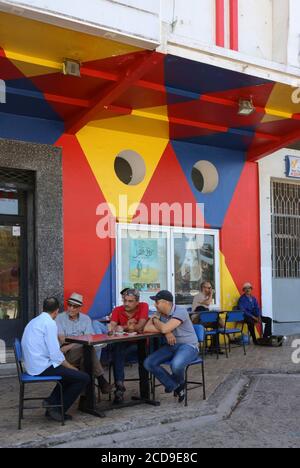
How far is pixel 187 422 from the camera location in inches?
230

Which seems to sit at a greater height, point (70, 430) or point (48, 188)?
point (48, 188)

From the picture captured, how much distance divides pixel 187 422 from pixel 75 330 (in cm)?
176

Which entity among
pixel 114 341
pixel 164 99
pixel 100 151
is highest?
pixel 164 99

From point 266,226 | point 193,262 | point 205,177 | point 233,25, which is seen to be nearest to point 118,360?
point 193,262

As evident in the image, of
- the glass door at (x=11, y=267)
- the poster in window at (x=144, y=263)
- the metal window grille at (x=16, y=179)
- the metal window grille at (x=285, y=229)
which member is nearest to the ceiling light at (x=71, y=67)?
the metal window grille at (x=16, y=179)

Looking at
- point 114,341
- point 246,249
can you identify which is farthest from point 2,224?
point 246,249

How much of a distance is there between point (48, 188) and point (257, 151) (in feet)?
15.3

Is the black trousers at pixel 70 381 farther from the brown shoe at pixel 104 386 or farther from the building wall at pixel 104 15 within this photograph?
the building wall at pixel 104 15

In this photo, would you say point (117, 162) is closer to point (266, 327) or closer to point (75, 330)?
point (75, 330)

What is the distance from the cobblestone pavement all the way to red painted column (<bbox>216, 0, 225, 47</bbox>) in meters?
5.07

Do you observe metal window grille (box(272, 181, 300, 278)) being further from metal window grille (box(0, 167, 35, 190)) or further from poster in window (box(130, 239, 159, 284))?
metal window grille (box(0, 167, 35, 190))

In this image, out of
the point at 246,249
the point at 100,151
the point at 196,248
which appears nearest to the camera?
the point at 100,151

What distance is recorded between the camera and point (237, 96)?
897 centimetres
